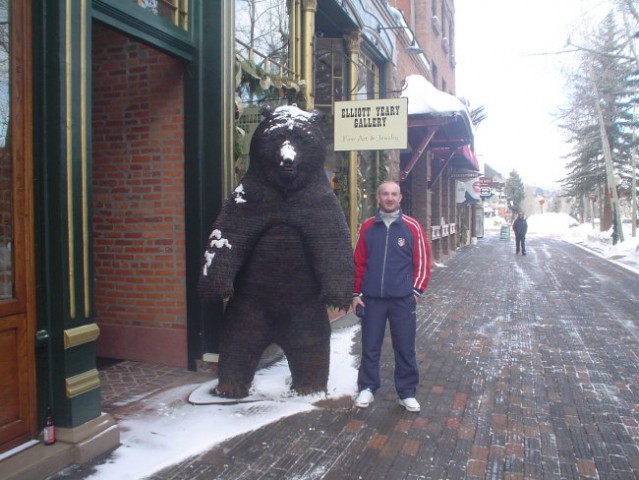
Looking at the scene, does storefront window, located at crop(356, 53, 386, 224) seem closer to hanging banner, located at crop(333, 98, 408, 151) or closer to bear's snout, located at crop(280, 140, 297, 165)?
hanging banner, located at crop(333, 98, 408, 151)

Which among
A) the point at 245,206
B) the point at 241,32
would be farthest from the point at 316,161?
the point at 241,32

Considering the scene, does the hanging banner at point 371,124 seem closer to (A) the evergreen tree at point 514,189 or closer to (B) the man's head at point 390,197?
(B) the man's head at point 390,197

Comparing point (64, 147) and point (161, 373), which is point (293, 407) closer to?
point (161, 373)

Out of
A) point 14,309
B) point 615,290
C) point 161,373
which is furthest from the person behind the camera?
point 615,290

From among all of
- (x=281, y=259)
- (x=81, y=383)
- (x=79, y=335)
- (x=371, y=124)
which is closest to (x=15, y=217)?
(x=79, y=335)

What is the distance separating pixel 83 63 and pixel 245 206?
4.66 ft

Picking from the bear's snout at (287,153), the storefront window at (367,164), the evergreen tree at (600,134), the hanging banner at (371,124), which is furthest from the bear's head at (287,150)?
the evergreen tree at (600,134)

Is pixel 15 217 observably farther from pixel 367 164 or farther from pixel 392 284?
pixel 367 164

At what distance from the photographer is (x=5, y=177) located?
121 inches

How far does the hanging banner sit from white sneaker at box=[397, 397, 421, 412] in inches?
129

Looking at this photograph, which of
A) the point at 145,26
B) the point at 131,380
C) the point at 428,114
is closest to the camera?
the point at 145,26

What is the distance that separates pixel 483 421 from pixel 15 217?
132 inches

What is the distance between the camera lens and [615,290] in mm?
11008

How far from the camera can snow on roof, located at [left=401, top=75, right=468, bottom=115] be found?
11.2 meters
